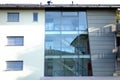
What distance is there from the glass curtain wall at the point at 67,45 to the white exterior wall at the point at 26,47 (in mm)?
588

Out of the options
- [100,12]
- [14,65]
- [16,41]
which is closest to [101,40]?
[100,12]

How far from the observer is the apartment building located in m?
31.2

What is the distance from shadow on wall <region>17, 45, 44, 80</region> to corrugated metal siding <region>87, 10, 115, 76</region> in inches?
173

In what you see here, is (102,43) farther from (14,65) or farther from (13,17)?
(13,17)

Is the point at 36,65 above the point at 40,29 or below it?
below

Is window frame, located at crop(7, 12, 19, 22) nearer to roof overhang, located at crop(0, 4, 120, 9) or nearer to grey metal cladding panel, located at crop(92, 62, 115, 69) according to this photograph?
roof overhang, located at crop(0, 4, 120, 9)

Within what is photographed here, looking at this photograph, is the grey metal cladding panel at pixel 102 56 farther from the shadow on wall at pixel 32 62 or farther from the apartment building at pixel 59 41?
the shadow on wall at pixel 32 62

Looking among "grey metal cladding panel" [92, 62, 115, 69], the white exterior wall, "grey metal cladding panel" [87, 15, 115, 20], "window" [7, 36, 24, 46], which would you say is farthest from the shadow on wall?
"grey metal cladding panel" [87, 15, 115, 20]

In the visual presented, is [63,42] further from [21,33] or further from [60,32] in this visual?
[21,33]

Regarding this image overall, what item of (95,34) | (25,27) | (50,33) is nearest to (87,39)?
(95,34)

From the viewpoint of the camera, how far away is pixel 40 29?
32.0 meters

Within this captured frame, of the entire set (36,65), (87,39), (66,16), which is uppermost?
(66,16)

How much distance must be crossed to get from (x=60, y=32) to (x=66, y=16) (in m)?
1.55

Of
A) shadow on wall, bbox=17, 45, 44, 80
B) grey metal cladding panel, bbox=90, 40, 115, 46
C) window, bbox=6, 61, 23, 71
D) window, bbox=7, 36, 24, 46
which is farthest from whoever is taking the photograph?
window, bbox=7, 36, 24, 46
